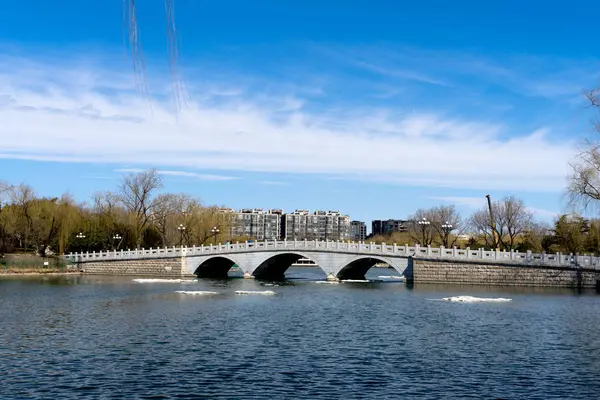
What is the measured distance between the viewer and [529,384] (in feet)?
47.7

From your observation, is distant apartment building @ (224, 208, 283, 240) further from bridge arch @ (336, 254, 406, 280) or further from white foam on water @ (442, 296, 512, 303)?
white foam on water @ (442, 296, 512, 303)

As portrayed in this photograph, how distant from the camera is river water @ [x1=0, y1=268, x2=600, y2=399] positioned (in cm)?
1403

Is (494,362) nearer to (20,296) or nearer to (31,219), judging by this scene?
(20,296)

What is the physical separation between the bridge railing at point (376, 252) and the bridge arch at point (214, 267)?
61.1 inches

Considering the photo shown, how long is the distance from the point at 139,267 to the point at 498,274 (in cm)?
3268

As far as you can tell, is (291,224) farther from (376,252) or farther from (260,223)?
(376,252)

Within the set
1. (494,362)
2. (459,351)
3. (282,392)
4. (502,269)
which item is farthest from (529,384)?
(502,269)

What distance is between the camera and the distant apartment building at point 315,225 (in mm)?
180850

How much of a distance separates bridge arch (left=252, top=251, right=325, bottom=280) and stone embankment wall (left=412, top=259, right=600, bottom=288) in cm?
1039

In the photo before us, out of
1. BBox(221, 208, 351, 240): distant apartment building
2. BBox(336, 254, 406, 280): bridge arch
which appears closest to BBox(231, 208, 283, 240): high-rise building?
BBox(221, 208, 351, 240): distant apartment building

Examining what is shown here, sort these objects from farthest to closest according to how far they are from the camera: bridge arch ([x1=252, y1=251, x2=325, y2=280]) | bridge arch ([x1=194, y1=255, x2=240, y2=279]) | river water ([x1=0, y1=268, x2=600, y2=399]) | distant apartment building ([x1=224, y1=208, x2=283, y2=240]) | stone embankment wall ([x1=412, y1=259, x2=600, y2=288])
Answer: distant apartment building ([x1=224, y1=208, x2=283, y2=240]), bridge arch ([x1=194, y1=255, x2=240, y2=279]), bridge arch ([x1=252, y1=251, x2=325, y2=280]), stone embankment wall ([x1=412, y1=259, x2=600, y2=288]), river water ([x1=0, y1=268, x2=600, y2=399])

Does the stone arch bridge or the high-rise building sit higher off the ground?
the high-rise building

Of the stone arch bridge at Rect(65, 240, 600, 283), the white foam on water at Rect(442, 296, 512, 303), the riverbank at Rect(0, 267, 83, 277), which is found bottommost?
the white foam on water at Rect(442, 296, 512, 303)

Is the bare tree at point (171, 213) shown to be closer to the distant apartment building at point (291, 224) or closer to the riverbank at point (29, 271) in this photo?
the riverbank at point (29, 271)
